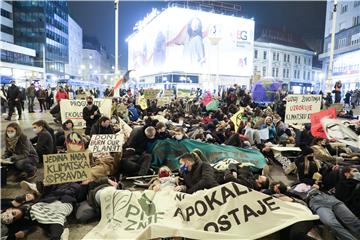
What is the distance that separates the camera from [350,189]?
209 inches

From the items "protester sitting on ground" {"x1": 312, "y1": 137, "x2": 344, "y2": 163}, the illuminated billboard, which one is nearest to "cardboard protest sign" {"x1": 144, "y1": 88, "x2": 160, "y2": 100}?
"protester sitting on ground" {"x1": 312, "y1": 137, "x2": 344, "y2": 163}

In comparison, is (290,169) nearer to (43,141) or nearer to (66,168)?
(66,168)

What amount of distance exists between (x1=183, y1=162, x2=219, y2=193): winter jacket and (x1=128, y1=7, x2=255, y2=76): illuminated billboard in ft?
142

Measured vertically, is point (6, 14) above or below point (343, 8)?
above

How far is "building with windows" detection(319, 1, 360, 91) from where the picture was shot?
3969cm

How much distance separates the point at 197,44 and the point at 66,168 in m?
52.5

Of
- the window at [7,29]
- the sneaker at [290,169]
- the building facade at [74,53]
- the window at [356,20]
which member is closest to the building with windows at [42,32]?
the window at [7,29]

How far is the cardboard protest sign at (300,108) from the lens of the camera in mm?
9547

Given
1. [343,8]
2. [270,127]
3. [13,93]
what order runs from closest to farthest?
[270,127], [13,93], [343,8]

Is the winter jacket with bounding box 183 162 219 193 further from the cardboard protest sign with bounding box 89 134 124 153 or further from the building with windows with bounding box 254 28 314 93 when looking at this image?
the building with windows with bounding box 254 28 314 93

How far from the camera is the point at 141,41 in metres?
74.2

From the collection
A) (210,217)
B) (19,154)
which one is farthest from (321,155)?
(19,154)

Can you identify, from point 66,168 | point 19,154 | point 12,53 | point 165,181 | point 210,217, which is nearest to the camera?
point 210,217

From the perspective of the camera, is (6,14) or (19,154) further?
(6,14)
